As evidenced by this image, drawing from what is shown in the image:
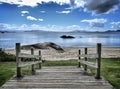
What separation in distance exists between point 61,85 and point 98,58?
6.79ft

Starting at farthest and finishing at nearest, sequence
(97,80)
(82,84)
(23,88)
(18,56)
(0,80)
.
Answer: (0,80) < (18,56) < (97,80) < (82,84) < (23,88)

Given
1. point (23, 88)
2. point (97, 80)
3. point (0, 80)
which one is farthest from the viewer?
point (0, 80)

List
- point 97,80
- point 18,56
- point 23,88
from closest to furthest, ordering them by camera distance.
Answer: point 23,88, point 97,80, point 18,56

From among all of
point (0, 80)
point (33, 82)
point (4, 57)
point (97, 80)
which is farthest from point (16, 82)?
point (4, 57)

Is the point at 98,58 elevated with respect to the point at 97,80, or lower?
elevated

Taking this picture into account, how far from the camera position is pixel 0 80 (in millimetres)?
9688

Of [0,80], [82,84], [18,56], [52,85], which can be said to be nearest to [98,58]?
[82,84]

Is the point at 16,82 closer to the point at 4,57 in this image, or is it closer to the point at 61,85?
the point at 61,85

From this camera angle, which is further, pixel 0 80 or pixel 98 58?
pixel 0 80

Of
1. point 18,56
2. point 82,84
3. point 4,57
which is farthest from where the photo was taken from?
point 4,57

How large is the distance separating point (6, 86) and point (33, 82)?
102 centimetres

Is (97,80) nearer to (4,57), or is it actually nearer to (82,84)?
(82,84)

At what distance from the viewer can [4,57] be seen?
62.2 feet

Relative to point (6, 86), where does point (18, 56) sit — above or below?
above
